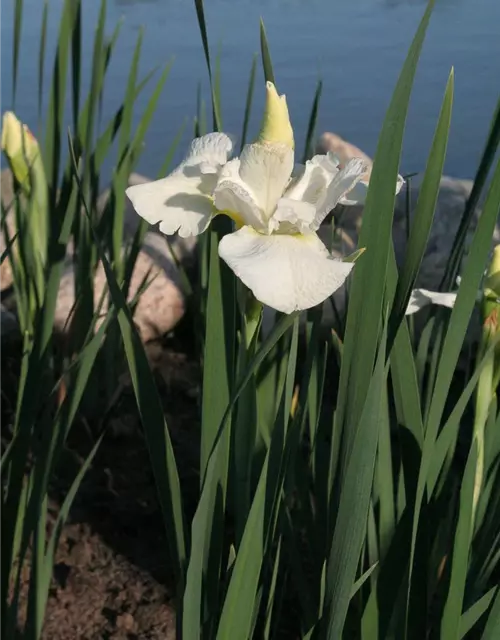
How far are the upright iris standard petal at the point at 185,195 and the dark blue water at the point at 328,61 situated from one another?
1.60 metres

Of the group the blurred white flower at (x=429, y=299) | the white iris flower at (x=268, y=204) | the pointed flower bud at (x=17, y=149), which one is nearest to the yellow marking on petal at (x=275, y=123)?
the white iris flower at (x=268, y=204)

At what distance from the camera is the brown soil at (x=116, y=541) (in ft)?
2.85

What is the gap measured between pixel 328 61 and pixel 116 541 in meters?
2.30

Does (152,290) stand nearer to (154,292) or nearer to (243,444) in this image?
(154,292)

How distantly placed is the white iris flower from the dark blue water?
5.25ft

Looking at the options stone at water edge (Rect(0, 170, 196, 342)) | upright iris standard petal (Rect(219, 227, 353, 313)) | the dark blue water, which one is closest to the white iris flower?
upright iris standard petal (Rect(219, 227, 353, 313))

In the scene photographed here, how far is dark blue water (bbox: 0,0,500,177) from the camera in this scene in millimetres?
2334

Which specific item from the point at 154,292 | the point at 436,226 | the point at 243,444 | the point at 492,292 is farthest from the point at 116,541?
the point at 436,226

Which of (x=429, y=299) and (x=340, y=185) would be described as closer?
(x=340, y=185)

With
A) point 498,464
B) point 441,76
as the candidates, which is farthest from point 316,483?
point 441,76

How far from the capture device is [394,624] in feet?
1.93

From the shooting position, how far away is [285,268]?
44 centimetres

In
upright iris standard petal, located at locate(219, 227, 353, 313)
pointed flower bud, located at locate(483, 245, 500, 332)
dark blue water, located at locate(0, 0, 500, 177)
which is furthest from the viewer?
dark blue water, located at locate(0, 0, 500, 177)

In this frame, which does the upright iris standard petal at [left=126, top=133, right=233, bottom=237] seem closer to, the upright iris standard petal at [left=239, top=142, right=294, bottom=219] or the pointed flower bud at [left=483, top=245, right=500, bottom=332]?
the upright iris standard petal at [left=239, top=142, right=294, bottom=219]
